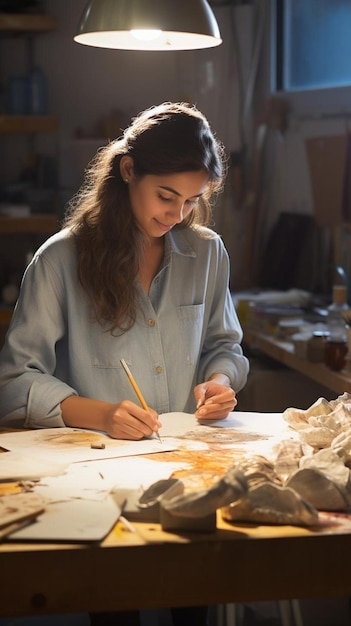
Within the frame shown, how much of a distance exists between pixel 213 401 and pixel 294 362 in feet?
4.28

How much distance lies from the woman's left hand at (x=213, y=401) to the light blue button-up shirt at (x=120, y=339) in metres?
0.17

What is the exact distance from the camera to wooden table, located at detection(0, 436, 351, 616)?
1.43m

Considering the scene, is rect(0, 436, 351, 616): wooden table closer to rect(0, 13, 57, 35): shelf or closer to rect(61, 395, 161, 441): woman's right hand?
rect(61, 395, 161, 441): woman's right hand

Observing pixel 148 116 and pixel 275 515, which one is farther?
pixel 148 116

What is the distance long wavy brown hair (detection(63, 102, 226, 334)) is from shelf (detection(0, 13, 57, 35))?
2570mm

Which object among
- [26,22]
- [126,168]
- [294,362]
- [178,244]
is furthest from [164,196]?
[26,22]

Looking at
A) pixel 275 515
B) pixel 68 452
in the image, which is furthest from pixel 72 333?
pixel 275 515

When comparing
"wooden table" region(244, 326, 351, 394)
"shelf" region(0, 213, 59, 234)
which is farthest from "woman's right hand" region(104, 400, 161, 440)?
"shelf" region(0, 213, 59, 234)

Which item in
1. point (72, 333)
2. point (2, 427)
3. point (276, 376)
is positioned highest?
point (72, 333)

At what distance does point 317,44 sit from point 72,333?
2.73 meters

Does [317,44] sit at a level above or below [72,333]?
above

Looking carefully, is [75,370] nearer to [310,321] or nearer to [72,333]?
[72,333]

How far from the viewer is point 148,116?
7.73ft

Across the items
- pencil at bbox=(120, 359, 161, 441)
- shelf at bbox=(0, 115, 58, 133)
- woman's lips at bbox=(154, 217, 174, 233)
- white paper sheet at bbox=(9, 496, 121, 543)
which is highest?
shelf at bbox=(0, 115, 58, 133)
